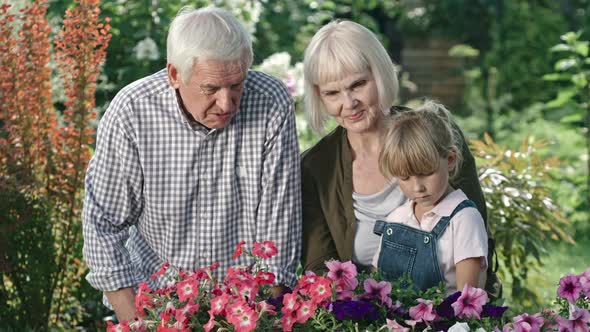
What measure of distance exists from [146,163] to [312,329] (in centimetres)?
89

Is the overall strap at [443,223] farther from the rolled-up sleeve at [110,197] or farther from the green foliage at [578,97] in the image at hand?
the green foliage at [578,97]

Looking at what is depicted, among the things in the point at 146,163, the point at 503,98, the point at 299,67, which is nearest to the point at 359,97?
the point at 146,163

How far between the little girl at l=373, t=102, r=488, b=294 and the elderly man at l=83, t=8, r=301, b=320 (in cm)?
37

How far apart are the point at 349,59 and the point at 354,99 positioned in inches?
5.5

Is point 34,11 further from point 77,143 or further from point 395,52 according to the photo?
point 395,52

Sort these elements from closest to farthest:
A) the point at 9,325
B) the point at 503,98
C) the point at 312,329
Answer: the point at 312,329 < the point at 9,325 < the point at 503,98

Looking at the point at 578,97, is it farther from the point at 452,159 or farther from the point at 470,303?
the point at 470,303

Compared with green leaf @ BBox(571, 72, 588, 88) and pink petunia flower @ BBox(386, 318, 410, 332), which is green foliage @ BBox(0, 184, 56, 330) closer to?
pink petunia flower @ BBox(386, 318, 410, 332)

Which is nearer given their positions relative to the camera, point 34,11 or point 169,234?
point 169,234

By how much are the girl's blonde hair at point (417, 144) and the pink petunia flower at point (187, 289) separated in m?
0.82

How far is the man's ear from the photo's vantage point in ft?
9.38

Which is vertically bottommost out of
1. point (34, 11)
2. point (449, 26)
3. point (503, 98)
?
point (503, 98)

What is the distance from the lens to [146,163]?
2984mm

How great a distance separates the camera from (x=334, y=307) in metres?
2.36
